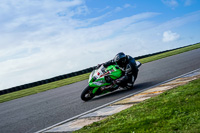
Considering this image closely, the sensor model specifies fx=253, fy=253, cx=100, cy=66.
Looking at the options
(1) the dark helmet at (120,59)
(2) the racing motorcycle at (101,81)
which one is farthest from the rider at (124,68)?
(2) the racing motorcycle at (101,81)

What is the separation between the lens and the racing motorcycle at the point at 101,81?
27.8 ft

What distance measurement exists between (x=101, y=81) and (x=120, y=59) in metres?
1.07

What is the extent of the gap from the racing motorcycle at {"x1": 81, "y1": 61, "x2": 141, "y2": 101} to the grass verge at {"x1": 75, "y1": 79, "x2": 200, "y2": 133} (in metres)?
3.39

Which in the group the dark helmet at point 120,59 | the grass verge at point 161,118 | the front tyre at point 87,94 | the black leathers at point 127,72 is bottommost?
the grass verge at point 161,118

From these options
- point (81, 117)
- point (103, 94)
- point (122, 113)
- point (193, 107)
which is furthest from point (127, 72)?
point (193, 107)

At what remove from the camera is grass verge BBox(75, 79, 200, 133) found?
3.51 meters

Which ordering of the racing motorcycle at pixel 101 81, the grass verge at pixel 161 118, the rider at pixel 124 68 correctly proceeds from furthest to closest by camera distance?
1. the rider at pixel 124 68
2. the racing motorcycle at pixel 101 81
3. the grass verge at pixel 161 118

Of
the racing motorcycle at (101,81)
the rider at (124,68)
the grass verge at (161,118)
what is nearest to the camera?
the grass verge at (161,118)

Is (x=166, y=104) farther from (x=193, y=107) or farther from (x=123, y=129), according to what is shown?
(x=123, y=129)

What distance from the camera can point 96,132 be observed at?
4.18m

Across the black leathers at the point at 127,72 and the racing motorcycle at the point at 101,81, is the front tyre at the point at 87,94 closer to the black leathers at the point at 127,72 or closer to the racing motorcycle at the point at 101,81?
the racing motorcycle at the point at 101,81

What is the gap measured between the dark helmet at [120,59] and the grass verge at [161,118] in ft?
12.2

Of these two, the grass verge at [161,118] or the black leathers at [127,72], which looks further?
the black leathers at [127,72]

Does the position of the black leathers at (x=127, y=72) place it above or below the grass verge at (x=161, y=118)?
above
